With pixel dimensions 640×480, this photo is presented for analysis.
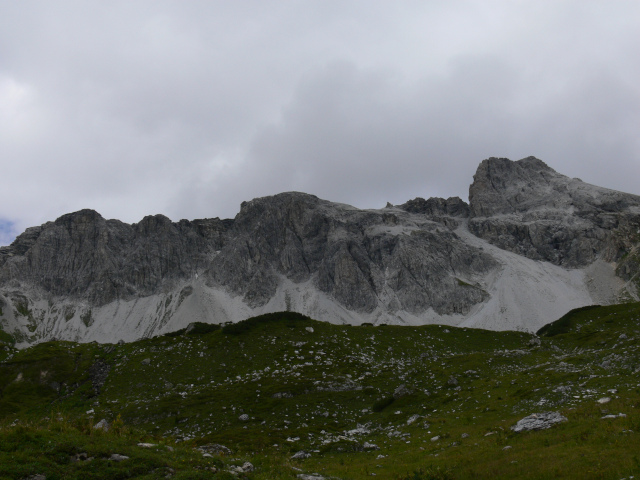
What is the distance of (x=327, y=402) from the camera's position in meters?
48.9

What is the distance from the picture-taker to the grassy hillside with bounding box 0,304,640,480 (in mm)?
17984

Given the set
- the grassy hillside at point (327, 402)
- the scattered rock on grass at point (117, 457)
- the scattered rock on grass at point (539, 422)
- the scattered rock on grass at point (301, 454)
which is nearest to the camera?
the scattered rock on grass at point (117, 457)

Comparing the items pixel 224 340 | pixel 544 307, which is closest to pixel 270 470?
pixel 224 340

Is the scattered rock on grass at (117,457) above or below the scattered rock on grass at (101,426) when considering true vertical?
above

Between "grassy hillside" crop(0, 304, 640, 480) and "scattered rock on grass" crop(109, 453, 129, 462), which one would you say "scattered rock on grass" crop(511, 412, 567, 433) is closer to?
"grassy hillside" crop(0, 304, 640, 480)

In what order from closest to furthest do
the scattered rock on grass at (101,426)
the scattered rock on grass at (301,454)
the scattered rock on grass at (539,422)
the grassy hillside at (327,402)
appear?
the grassy hillside at (327,402)
the scattered rock on grass at (101,426)
the scattered rock on grass at (539,422)
the scattered rock on grass at (301,454)

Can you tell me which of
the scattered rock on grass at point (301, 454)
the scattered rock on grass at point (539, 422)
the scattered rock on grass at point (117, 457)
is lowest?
the scattered rock on grass at point (301, 454)

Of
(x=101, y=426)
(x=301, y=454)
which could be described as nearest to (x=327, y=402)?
(x=301, y=454)

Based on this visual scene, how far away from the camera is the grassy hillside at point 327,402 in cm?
1798

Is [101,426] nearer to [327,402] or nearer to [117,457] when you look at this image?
[117,457]

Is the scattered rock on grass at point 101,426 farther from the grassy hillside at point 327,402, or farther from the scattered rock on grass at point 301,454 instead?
the scattered rock on grass at point 301,454

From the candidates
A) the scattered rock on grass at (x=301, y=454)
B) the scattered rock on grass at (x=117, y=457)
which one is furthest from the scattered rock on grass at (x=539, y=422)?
the scattered rock on grass at (x=117, y=457)

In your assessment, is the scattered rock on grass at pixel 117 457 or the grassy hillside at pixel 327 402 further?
the grassy hillside at pixel 327 402

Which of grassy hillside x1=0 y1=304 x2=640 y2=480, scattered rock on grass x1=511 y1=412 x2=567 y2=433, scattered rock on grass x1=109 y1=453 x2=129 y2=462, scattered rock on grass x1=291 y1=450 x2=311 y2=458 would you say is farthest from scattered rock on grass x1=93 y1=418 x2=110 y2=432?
scattered rock on grass x1=511 y1=412 x2=567 y2=433
